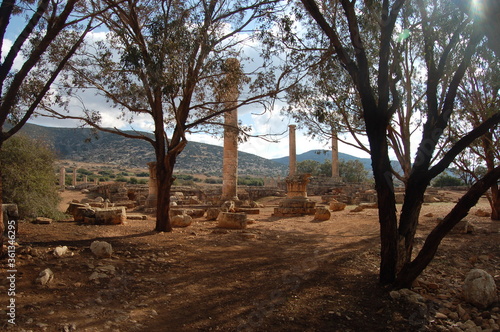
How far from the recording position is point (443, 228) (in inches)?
181

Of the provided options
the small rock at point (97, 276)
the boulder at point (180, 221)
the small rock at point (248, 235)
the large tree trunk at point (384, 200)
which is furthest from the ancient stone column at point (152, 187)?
the large tree trunk at point (384, 200)

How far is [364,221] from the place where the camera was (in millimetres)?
13406

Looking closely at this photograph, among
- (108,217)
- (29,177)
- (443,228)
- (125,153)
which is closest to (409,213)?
(443,228)

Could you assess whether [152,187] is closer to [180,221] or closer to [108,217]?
[180,221]

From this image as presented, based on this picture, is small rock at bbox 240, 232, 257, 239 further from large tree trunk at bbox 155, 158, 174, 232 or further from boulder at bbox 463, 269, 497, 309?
Answer: boulder at bbox 463, 269, 497, 309

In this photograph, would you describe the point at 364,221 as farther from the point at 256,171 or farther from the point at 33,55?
the point at 256,171

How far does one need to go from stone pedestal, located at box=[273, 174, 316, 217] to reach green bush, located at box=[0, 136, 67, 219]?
9.24 meters

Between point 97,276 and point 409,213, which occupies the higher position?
point 409,213

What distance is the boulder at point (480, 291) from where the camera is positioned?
4.74 metres

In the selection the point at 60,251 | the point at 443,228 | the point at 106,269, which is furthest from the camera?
the point at 60,251

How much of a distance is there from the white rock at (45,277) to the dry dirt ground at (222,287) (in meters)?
0.08

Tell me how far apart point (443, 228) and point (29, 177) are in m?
12.4

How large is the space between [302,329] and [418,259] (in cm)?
195

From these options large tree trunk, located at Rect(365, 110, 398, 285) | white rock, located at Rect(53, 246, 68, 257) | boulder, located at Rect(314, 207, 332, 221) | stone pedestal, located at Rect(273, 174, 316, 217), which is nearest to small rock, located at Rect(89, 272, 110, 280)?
white rock, located at Rect(53, 246, 68, 257)
